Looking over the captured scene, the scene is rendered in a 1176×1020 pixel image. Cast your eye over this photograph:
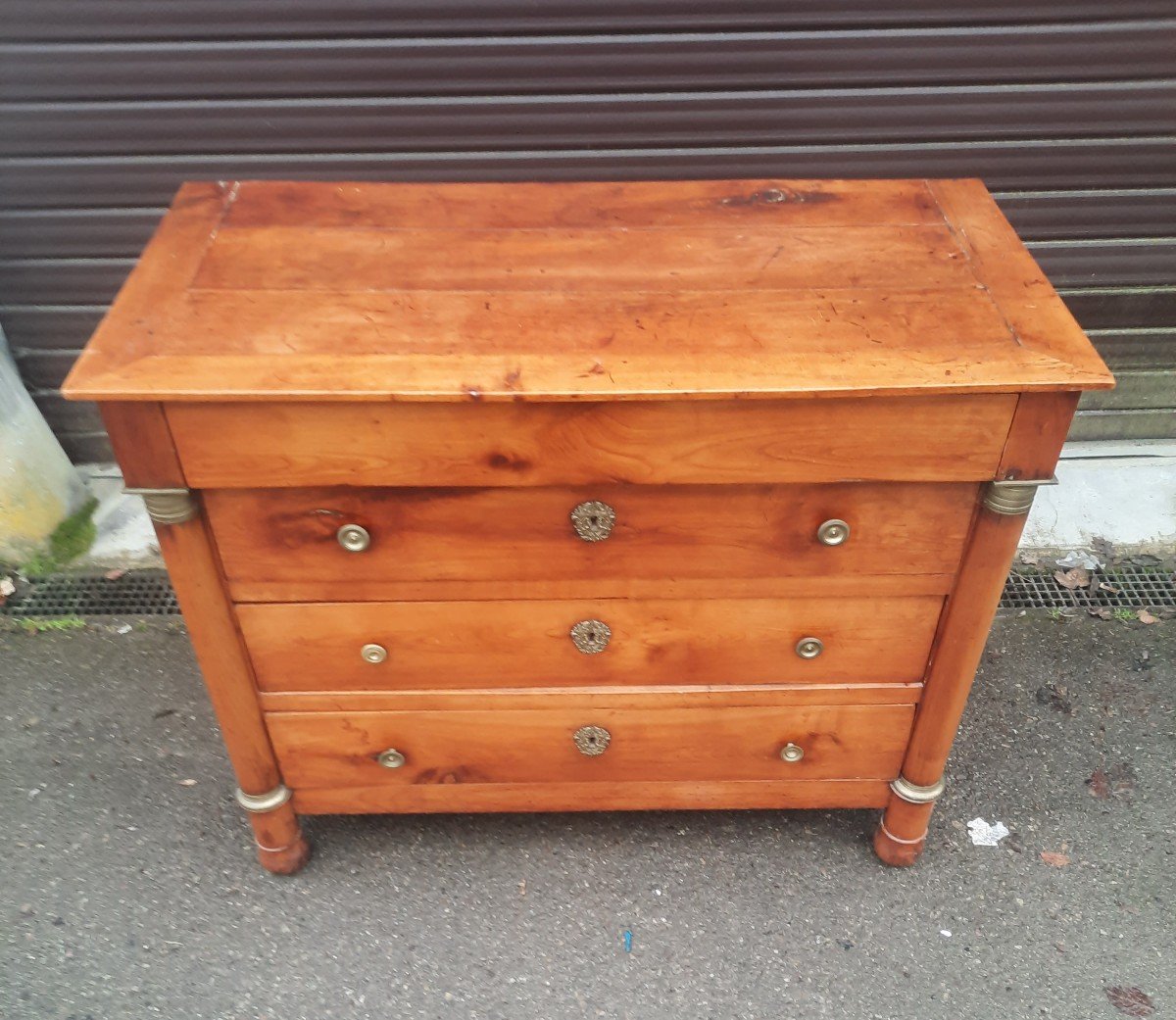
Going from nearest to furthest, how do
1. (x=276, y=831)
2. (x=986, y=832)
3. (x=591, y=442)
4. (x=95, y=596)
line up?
(x=591, y=442) < (x=276, y=831) < (x=986, y=832) < (x=95, y=596)

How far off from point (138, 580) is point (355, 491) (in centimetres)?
160

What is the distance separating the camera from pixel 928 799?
204 cm

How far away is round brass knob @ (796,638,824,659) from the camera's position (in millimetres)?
1831

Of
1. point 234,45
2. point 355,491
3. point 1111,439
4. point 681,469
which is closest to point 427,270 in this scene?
point 355,491

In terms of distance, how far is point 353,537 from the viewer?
1.66 metres

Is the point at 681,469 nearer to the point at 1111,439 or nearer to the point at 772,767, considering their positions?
the point at 772,767

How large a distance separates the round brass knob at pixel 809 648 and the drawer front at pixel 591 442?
38cm

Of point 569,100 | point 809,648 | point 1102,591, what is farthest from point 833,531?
point 1102,591

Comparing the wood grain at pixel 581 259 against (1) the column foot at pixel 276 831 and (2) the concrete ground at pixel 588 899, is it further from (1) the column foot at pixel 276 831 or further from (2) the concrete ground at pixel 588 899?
(2) the concrete ground at pixel 588 899

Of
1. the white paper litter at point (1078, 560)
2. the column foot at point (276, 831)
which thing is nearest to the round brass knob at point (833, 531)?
the column foot at point (276, 831)

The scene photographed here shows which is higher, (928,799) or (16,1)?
(16,1)

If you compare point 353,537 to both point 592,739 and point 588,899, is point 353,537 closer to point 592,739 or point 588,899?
point 592,739

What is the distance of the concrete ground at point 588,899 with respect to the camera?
6.45 feet

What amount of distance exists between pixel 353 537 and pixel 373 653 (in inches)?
10.8
